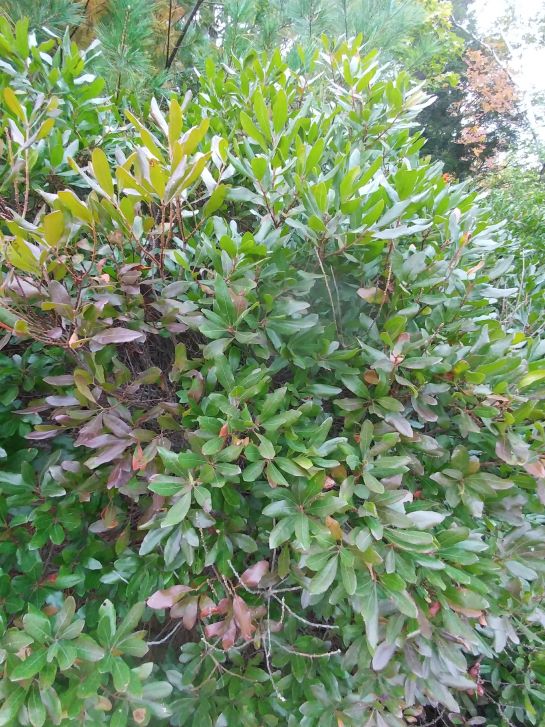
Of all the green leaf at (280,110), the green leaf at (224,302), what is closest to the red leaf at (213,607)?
the green leaf at (224,302)

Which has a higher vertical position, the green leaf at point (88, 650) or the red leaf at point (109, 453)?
the red leaf at point (109, 453)

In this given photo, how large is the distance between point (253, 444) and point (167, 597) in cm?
42

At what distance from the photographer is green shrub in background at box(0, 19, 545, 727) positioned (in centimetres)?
103

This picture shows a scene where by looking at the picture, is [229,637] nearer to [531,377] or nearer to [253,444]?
[253,444]

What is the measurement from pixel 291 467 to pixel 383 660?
547 millimetres

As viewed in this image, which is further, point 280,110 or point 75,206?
point 280,110

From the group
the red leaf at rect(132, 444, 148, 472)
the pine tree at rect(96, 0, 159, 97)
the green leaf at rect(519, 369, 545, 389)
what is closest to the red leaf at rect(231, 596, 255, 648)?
the red leaf at rect(132, 444, 148, 472)

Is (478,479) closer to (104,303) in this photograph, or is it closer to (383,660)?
(383,660)

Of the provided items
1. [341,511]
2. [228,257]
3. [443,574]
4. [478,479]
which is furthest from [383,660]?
[228,257]

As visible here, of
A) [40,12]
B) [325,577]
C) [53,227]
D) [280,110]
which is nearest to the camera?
[53,227]

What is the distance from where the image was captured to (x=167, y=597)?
1.10 metres

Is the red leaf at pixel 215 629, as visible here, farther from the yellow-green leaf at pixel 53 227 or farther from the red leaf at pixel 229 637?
the yellow-green leaf at pixel 53 227

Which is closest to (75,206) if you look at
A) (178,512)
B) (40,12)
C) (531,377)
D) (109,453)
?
(109,453)

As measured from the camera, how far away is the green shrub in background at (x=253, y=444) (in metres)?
1.03
